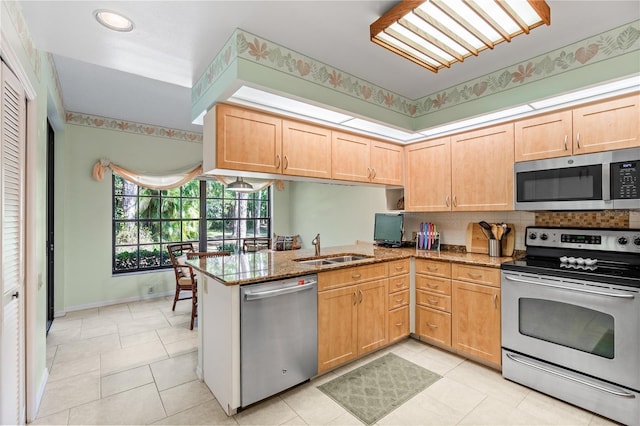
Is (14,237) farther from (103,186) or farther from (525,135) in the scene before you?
(525,135)

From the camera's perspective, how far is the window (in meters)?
5.01

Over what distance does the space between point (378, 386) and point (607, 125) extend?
2.65m

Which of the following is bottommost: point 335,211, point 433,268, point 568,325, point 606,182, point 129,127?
point 568,325

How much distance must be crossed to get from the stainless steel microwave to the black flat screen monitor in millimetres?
1346

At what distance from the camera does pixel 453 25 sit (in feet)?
6.20

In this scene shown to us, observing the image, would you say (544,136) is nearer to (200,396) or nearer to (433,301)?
(433,301)

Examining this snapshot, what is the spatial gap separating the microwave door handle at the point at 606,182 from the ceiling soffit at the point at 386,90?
2.05ft

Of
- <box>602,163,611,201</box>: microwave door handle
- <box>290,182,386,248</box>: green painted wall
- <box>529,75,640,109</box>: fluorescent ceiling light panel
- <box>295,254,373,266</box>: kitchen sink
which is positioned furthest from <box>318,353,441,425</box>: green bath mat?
<box>529,75,640,109</box>: fluorescent ceiling light panel

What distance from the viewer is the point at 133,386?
8.18 feet

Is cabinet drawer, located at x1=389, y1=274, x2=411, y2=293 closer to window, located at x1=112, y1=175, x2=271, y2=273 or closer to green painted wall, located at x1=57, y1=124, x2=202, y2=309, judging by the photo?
window, located at x1=112, y1=175, x2=271, y2=273

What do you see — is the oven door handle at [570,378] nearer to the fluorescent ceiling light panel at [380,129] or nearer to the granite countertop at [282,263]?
the granite countertop at [282,263]

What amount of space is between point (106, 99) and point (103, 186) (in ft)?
4.82

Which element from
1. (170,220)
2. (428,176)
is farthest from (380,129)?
(170,220)

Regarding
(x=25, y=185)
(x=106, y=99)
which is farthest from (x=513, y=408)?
(x=106, y=99)
